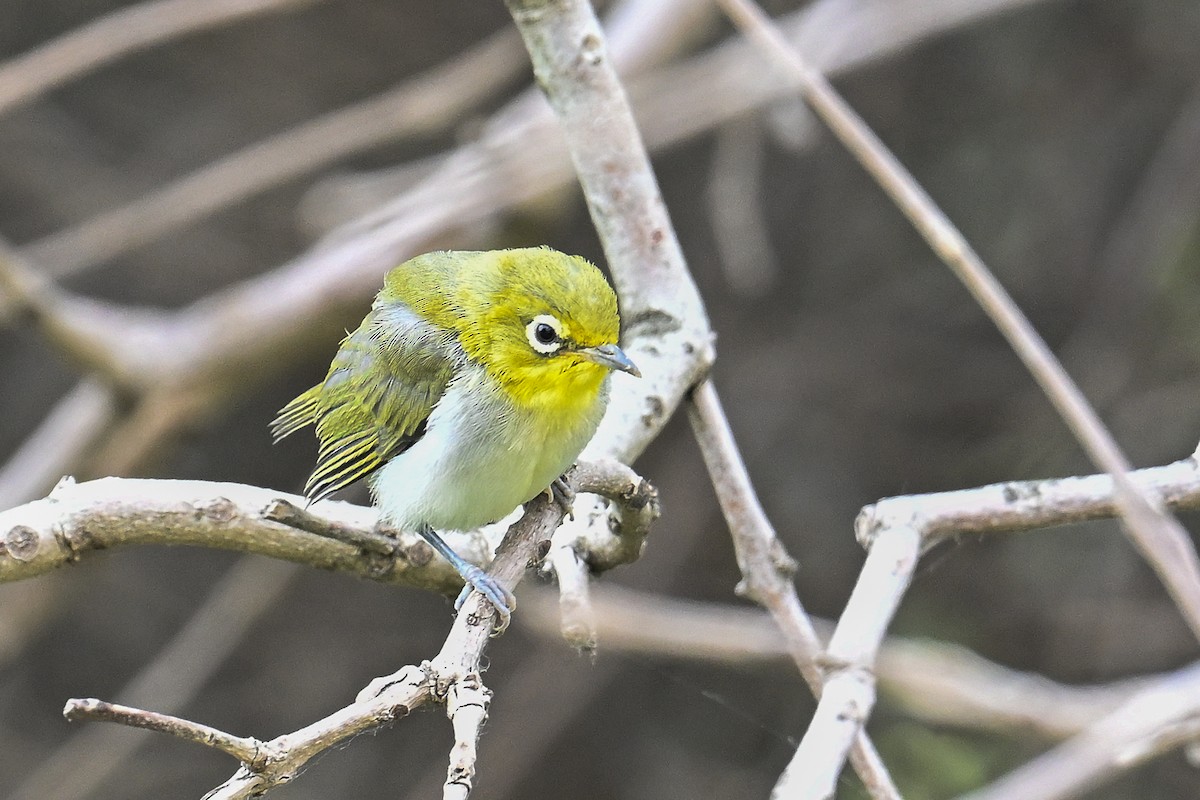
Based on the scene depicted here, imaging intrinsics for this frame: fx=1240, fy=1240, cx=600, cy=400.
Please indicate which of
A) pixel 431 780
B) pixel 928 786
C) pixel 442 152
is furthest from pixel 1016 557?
pixel 442 152

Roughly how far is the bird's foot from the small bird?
0.07 ft

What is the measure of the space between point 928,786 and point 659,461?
6.57ft

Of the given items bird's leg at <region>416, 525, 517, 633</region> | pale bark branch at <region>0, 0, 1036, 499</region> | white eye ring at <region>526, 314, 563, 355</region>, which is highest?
pale bark branch at <region>0, 0, 1036, 499</region>

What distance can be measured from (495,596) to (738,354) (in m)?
3.92

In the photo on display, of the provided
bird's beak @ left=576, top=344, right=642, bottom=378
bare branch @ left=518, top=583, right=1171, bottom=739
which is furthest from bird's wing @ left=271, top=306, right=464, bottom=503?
bare branch @ left=518, top=583, right=1171, bottom=739

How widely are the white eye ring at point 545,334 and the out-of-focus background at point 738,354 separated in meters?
2.43

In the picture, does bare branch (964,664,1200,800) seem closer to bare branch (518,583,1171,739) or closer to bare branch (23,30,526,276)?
bare branch (518,583,1171,739)

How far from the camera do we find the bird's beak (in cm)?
238

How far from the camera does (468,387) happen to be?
8.54 feet

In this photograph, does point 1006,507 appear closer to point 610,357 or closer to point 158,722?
point 610,357

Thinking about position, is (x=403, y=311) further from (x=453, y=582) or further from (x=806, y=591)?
(x=806, y=591)

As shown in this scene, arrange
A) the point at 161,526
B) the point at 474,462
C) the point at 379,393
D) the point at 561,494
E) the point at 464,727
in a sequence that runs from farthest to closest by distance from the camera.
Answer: the point at 379,393, the point at 474,462, the point at 561,494, the point at 161,526, the point at 464,727

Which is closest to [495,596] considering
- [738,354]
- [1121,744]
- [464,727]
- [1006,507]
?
[464,727]

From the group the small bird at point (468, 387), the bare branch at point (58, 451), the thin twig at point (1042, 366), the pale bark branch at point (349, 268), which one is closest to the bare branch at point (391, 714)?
the small bird at point (468, 387)
